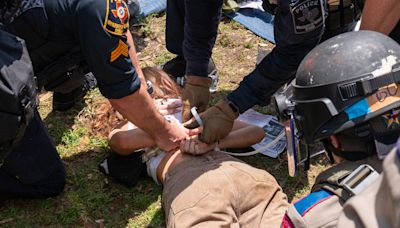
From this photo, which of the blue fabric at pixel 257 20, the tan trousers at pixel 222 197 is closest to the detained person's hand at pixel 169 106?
the tan trousers at pixel 222 197

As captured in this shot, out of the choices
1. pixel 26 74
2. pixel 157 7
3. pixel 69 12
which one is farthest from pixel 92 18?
pixel 157 7

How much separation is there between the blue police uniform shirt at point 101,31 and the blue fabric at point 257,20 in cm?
198

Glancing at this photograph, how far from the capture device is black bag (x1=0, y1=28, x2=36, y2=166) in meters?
2.08

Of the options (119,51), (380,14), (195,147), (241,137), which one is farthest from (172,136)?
(380,14)

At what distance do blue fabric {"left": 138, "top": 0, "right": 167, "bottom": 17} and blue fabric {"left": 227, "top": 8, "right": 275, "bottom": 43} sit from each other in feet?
2.02

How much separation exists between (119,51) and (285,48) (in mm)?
822

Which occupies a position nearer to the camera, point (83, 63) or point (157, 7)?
point (83, 63)

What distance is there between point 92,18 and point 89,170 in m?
1.07

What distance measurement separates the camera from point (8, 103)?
210 centimetres

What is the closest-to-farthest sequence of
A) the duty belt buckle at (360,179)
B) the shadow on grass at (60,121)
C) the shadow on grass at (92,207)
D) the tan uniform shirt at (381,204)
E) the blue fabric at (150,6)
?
the tan uniform shirt at (381,204) < the duty belt buckle at (360,179) < the shadow on grass at (92,207) < the shadow on grass at (60,121) < the blue fabric at (150,6)

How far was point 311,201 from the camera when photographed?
1.61m

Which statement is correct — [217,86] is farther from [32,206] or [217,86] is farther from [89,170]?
[32,206]

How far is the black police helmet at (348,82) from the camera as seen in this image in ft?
5.06

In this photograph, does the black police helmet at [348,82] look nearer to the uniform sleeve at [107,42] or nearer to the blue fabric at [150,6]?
the uniform sleeve at [107,42]
